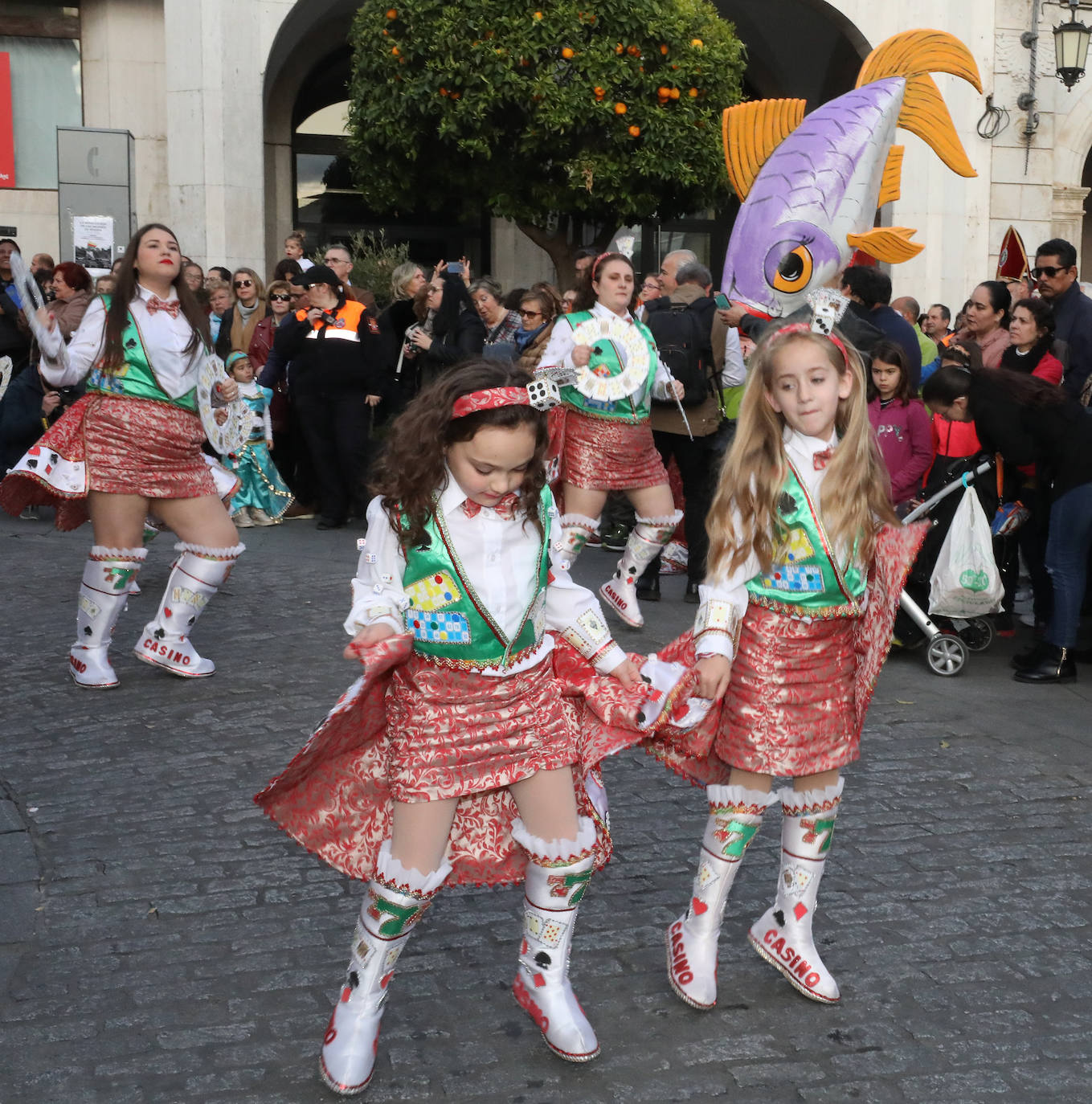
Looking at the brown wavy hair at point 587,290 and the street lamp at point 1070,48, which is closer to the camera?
the brown wavy hair at point 587,290

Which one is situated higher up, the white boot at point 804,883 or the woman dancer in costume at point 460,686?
the woman dancer in costume at point 460,686

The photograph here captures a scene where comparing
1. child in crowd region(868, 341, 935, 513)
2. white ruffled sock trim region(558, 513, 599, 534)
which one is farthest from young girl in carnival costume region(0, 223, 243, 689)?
child in crowd region(868, 341, 935, 513)

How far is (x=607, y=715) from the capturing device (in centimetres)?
300

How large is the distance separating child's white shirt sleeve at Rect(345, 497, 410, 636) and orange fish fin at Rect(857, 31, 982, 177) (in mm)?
5991

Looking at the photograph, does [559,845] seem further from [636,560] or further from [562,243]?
[562,243]

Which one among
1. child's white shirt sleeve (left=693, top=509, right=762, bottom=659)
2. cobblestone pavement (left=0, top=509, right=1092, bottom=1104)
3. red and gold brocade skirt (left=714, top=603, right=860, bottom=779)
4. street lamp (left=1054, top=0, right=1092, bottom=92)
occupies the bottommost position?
cobblestone pavement (left=0, top=509, right=1092, bottom=1104)

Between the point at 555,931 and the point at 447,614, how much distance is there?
735mm

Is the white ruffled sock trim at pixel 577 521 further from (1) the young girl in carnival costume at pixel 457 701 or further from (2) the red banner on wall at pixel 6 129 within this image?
(2) the red banner on wall at pixel 6 129

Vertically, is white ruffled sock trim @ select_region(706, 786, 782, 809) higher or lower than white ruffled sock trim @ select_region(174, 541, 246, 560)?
lower

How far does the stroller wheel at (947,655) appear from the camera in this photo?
6.60 metres

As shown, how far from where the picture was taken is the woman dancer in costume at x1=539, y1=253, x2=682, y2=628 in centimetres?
692

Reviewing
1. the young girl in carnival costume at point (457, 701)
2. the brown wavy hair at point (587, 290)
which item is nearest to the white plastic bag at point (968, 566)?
the brown wavy hair at point (587, 290)

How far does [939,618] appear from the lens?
22.6 ft

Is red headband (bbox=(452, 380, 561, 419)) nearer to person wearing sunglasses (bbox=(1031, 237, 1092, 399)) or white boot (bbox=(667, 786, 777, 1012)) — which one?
white boot (bbox=(667, 786, 777, 1012))
